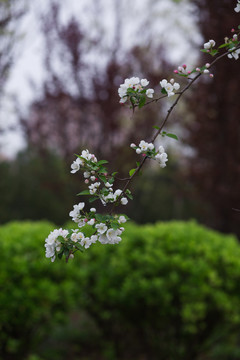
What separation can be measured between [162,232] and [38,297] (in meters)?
1.31

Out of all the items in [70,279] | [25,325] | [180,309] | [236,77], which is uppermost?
[236,77]

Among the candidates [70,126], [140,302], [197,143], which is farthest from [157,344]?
[70,126]

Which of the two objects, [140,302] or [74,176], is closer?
[140,302]

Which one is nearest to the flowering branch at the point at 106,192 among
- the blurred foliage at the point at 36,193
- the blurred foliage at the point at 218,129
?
the blurred foliage at the point at 218,129

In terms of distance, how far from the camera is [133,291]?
3.62m

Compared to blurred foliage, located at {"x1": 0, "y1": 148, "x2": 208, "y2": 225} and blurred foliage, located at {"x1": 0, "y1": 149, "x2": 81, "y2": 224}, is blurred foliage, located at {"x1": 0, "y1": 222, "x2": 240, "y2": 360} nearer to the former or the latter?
blurred foliage, located at {"x1": 0, "y1": 148, "x2": 208, "y2": 225}

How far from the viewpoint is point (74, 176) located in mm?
7484

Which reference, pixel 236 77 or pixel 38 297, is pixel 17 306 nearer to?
pixel 38 297

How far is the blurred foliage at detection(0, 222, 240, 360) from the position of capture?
11.5 feet

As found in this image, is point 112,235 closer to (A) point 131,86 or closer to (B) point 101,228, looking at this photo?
(B) point 101,228

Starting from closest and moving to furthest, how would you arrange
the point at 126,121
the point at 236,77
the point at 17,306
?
1. the point at 17,306
2. the point at 236,77
3. the point at 126,121

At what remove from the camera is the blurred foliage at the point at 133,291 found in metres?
3.52

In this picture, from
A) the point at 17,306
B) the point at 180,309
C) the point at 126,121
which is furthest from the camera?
the point at 126,121

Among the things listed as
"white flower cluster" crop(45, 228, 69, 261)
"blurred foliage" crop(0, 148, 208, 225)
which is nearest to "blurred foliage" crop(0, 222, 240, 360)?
"white flower cluster" crop(45, 228, 69, 261)
